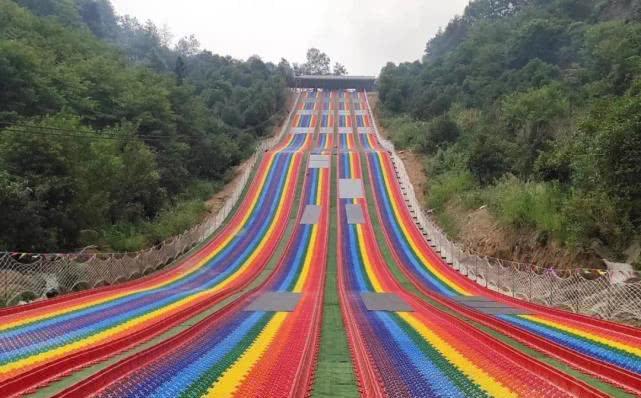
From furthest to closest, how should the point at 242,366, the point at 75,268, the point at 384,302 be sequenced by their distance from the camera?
the point at 384,302, the point at 75,268, the point at 242,366

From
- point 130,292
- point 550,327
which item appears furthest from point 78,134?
point 550,327

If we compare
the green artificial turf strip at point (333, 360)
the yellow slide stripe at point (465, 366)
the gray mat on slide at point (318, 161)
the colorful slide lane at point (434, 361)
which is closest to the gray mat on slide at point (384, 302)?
the colorful slide lane at point (434, 361)

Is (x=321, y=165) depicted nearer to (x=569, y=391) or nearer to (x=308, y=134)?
(x=308, y=134)

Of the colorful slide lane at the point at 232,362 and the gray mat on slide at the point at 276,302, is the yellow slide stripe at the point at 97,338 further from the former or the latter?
the gray mat on slide at the point at 276,302

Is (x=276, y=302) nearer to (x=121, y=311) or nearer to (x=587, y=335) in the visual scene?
(x=121, y=311)

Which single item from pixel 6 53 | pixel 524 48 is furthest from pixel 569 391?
pixel 524 48

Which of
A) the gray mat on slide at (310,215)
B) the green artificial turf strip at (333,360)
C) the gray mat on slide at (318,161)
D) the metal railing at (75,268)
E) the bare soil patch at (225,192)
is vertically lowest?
the green artificial turf strip at (333,360)
